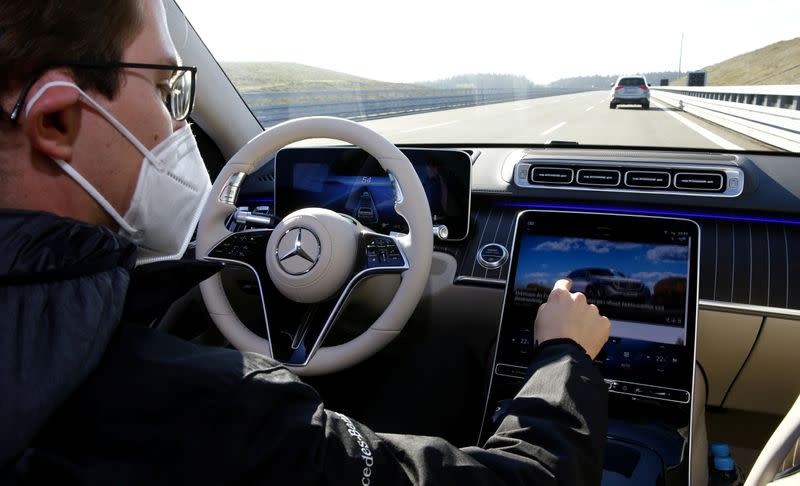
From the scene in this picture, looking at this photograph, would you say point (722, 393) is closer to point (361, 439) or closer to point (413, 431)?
point (413, 431)

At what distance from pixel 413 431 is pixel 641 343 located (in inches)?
34.6

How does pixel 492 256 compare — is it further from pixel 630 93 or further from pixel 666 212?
pixel 630 93

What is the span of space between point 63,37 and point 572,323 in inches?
52.3

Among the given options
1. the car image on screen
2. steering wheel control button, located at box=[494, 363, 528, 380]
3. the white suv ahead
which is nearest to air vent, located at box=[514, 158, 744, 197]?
the car image on screen

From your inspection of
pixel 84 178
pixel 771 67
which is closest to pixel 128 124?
pixel 84 178

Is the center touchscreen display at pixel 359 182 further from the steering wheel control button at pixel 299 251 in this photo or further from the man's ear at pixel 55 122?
the man's ear at pixel 55 122

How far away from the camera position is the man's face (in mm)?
1248

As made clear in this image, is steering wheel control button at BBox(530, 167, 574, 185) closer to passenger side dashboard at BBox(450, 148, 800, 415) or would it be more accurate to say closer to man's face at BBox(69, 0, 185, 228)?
passenger side dashboard at BBox(450, 148, 800, 415)

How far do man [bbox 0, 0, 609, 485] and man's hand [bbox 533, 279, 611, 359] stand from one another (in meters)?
0.19

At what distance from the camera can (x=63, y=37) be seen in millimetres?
1116

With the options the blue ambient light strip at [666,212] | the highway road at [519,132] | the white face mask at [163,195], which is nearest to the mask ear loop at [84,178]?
the white face mask at [163,195]

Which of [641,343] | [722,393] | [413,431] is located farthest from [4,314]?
[722,393]

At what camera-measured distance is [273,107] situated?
3.69m

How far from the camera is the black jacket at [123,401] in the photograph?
0.88 meters
